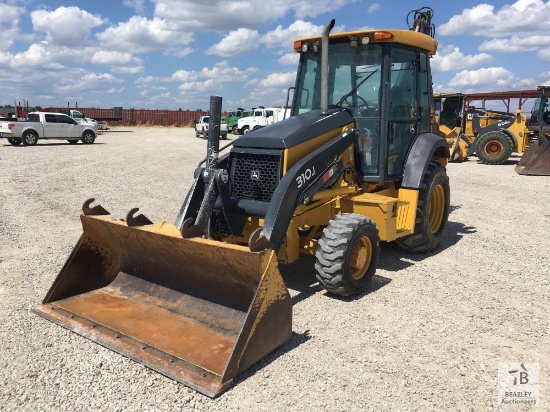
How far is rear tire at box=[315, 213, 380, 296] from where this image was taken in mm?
4430

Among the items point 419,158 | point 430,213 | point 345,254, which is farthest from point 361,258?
point 430,213

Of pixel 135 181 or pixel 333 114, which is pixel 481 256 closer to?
pixel 333 114

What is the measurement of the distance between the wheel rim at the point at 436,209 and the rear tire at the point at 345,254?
80.6 inches

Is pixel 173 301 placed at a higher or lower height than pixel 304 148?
lower

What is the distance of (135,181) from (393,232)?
863 cm

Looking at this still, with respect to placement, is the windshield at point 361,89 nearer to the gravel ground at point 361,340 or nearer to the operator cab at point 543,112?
the gravel ground at point 361,340

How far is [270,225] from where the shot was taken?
4137mm

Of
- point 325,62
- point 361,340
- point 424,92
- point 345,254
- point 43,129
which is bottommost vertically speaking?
point 361,340

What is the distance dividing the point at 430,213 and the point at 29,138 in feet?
69.2

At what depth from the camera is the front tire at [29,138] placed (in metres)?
22.3

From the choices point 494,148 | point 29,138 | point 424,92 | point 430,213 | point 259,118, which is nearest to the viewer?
point 424,92

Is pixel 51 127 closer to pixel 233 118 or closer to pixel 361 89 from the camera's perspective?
pixel 233 118

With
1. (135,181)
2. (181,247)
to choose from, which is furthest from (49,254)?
(135,181)

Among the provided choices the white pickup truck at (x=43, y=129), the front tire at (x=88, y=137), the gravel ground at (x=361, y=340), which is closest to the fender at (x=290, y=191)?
the gravel ground at (x=361, y=340)
